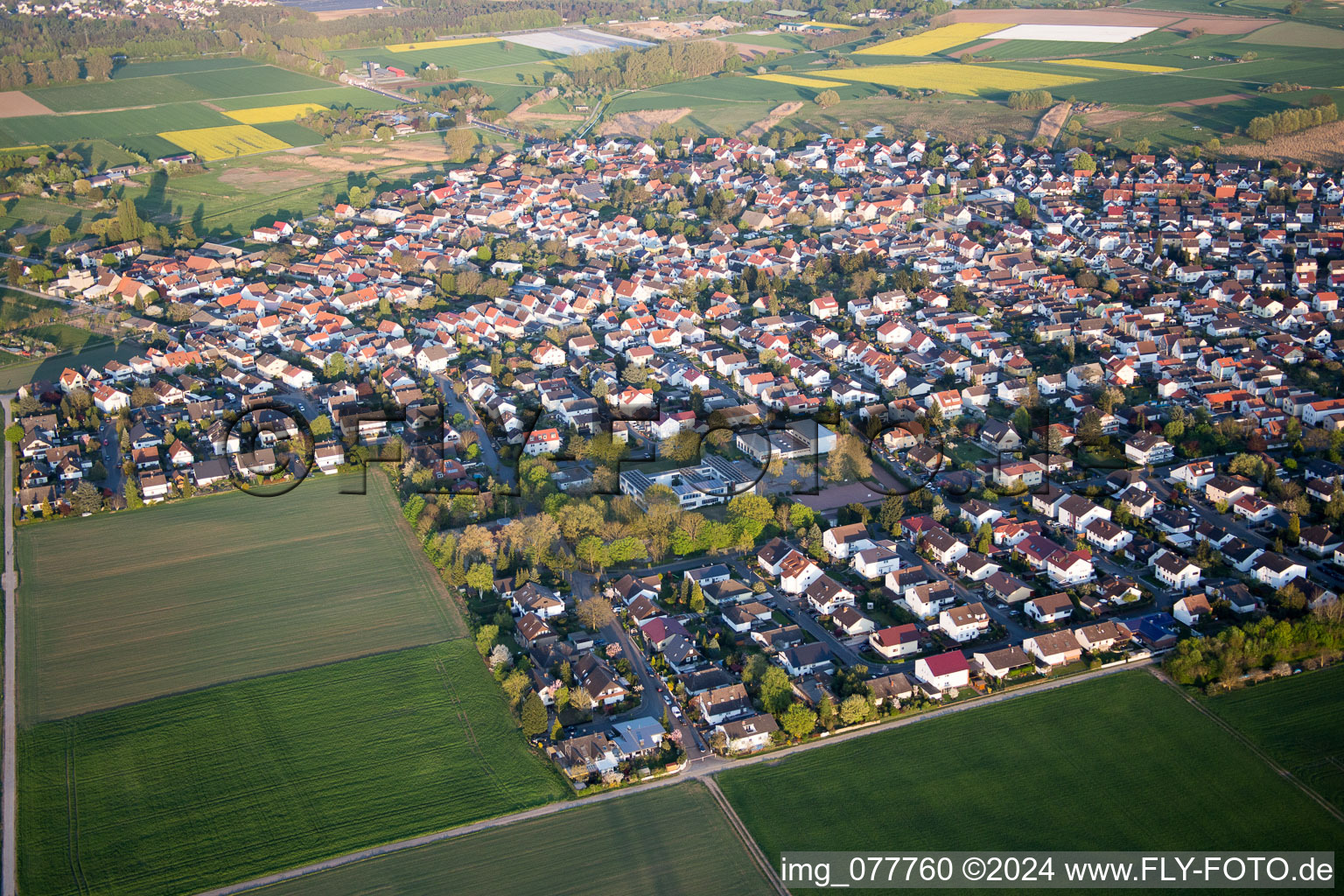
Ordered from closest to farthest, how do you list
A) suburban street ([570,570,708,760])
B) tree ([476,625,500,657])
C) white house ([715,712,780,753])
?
1. white house ([715,712,780,753])
2. suburban street ([570,570,708,760])
3. tree ([476,625,500,657])

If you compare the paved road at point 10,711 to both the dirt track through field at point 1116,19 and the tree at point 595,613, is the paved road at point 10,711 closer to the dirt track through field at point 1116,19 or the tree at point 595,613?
the tree at point 595,613

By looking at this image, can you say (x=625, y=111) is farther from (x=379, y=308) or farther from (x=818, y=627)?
(x=818, y=627)

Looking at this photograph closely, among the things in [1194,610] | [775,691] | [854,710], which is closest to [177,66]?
[775,691]

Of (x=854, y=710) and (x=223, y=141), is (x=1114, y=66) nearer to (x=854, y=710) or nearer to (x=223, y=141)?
(x=223, y=141)

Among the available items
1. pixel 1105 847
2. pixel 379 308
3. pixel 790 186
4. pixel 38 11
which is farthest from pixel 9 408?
pixel 38 11

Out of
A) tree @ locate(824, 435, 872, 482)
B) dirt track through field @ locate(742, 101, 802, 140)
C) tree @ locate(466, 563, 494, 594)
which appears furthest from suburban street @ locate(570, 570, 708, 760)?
dirt track through field @ locate(742, 101, 802, 140)

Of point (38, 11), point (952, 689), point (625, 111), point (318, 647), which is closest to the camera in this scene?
point (952, 689)

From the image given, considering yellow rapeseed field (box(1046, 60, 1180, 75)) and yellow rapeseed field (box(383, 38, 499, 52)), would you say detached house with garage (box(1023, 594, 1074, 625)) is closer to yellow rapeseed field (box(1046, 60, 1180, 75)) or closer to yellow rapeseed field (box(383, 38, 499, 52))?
yellow rapeseed field (box(1046, 60, 1180, 75))

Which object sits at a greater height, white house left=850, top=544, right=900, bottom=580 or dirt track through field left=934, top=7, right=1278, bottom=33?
dirt track through field left=934, top=7, right=1278, bottom=33
